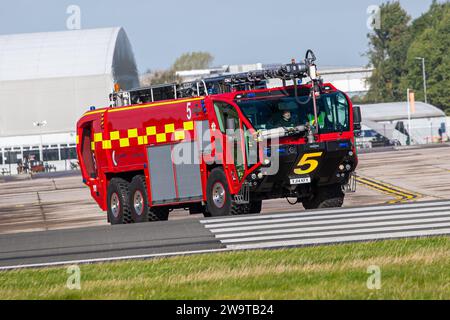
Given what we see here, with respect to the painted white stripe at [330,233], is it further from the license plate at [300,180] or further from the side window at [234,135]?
the license plate at [300,180]

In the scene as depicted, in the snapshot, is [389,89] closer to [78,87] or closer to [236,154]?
[78,87]

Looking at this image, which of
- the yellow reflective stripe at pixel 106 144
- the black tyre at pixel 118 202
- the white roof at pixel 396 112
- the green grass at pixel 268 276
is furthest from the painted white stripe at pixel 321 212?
the white roof at pixel 396 112

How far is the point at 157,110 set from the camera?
2411 cm

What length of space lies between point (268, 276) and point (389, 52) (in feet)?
431

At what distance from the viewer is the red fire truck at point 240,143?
21.9m

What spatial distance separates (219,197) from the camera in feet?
73.9

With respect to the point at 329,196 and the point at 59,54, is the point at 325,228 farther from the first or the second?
the point at 59,54

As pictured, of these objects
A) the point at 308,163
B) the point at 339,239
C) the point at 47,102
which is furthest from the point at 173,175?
the point at 47,102

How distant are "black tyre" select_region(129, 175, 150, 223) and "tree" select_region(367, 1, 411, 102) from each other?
112 metres

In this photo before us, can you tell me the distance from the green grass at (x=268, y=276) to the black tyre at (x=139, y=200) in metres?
9.34

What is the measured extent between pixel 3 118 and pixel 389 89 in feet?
189
